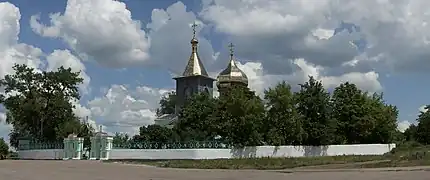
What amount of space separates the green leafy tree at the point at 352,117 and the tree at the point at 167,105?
32.3 meters

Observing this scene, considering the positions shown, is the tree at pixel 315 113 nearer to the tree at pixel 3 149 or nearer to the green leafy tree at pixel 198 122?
the green leafy tree at pixel 198 122

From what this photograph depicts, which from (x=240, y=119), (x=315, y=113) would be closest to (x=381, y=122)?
(x=315, y=113)

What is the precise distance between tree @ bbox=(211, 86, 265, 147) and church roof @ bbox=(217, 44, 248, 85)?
65.9 feet

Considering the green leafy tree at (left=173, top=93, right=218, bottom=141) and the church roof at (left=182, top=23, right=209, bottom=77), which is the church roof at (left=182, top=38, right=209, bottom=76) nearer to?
the church roof at (left=182, top=23, right=209, bottom=77)

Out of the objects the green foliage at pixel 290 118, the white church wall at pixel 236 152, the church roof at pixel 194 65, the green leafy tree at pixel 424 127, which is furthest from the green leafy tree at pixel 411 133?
the church roof at pixel 194 65

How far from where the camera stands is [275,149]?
47312mm

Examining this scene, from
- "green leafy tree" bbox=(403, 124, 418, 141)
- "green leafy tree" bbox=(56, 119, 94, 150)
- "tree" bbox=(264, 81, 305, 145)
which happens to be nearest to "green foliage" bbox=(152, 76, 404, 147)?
"tree" bbox=(264, 81, 305, 145)

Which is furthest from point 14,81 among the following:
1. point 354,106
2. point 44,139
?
point 354,106

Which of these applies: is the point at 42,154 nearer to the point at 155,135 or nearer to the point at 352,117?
the point at 155,135

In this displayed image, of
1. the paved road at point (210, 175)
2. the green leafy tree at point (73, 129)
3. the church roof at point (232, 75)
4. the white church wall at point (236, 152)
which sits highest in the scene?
the church roof at point (232, 75)

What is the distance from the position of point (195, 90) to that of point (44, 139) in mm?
23162

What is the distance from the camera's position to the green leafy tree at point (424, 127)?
6975 cm

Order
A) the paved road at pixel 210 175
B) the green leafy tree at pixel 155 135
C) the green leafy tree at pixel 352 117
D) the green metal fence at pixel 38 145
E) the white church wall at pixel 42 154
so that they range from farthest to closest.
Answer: the green leafy tree at pixel 352 117
the green metal fence at pixel 38 145
the white church wall at pixel 42 154
the green leafy tree at pixel 155 135
the paved road at pixel 210 175

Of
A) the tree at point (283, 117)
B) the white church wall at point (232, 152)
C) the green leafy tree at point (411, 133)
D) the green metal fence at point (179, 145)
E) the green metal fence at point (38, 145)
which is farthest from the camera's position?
the green leafy tree at point (411, 133)
